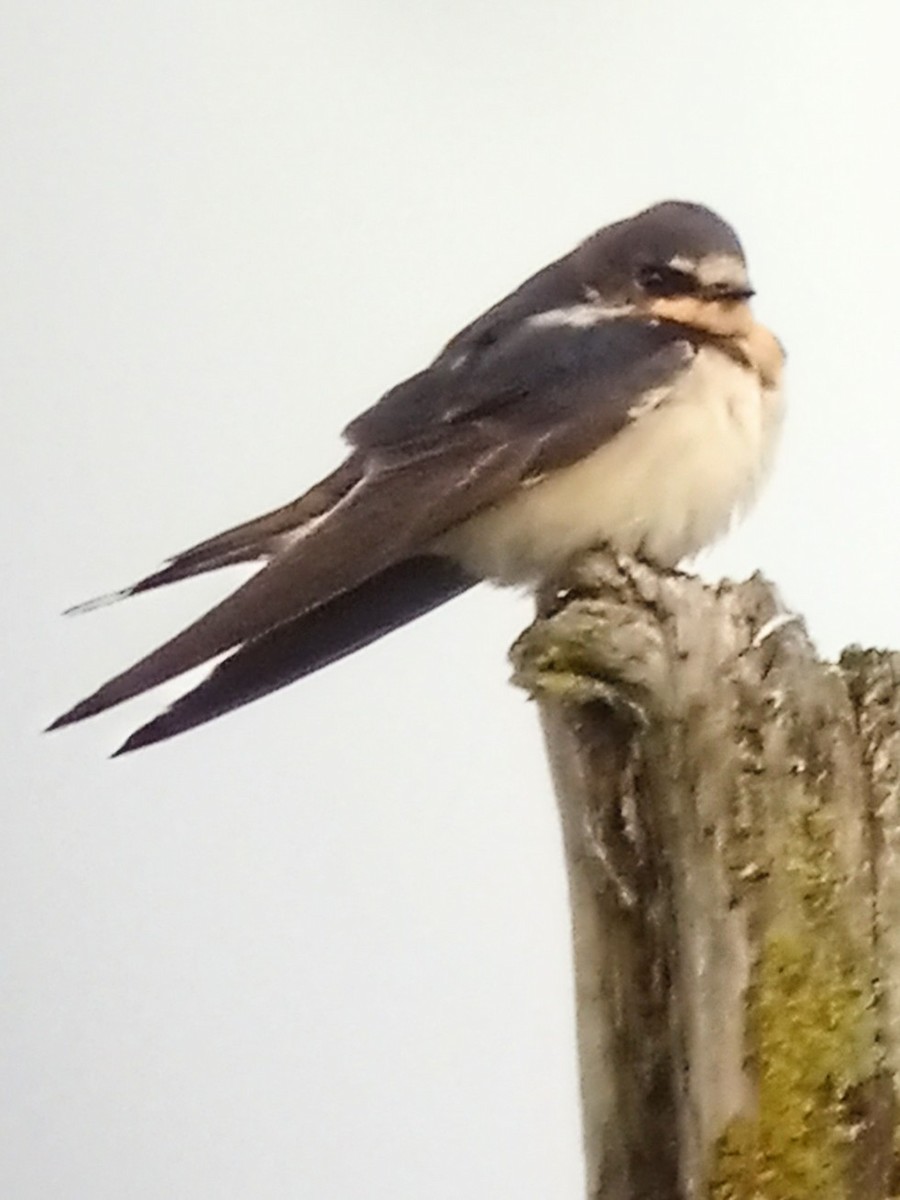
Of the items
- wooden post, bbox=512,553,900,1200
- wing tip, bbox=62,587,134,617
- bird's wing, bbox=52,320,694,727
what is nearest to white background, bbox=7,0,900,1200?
wing tip, bbox=62,587,134,617

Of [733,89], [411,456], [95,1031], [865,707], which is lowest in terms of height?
[95,1031]

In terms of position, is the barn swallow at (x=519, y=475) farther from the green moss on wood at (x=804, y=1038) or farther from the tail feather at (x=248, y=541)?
the green moss on wood at (x=804, y=1038)

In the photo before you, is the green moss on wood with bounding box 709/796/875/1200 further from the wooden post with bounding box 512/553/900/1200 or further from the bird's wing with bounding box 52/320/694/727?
the bird's wing with bounding box 52/320/694/727

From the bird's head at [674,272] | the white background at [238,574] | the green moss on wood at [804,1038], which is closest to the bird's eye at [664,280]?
the bird's head at [674,272]

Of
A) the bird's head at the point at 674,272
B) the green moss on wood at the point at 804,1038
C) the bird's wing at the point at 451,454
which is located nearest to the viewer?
the green moss on wood at the point at 804,1038

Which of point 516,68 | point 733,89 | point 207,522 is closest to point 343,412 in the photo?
point 207,522

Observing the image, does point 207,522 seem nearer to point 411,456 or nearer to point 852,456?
point 411,456

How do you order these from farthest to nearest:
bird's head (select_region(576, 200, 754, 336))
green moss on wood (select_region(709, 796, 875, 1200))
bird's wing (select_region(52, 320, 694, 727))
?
bird's head (select_region(576, 200, 754, 336)), bird's wing (select_region(52, 320, 694, 727)), green moss on wood (select_region(709, 796, 875, 1200))
